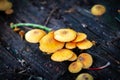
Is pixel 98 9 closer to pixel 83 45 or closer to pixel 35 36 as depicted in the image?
pixel 83 45

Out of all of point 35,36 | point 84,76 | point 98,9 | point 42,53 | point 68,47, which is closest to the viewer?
point 84,76

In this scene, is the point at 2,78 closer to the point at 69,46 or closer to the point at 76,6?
the point at 69,46

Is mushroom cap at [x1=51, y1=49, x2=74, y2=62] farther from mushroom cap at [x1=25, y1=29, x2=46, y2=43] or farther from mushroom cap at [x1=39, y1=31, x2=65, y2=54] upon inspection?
mushroom cap at [x1=25, y1=29, x2=46, y2=43]

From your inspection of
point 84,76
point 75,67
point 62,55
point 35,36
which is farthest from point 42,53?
point 84,76

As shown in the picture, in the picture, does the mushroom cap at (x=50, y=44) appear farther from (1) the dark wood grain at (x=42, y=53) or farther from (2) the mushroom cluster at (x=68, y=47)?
(1) the dark wood grain at (x=42, y=53)

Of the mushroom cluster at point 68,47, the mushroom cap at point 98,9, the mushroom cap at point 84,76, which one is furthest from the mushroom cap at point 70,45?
the mushroom cap at point 98,9

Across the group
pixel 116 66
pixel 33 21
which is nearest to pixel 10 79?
pixel 33 21

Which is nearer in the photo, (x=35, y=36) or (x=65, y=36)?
(x=65, y=36)

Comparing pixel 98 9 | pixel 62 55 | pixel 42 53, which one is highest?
pixel 98 9
